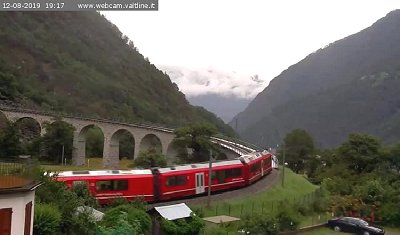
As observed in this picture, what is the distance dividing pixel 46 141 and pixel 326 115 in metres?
125

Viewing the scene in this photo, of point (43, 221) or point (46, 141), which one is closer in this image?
point (43, 221)

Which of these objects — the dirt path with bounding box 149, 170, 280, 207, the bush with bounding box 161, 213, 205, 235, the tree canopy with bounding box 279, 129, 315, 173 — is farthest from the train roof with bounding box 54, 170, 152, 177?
the tree canopy with bounding box 279, 129, 315, 173

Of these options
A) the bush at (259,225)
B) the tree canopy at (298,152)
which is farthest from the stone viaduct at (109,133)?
the bush at (259,225)

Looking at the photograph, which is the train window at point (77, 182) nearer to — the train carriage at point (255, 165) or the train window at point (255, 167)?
the train carriage at point (255, 165)

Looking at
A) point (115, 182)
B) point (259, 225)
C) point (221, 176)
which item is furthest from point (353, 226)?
point (115, 182)

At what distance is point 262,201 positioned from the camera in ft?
98.3

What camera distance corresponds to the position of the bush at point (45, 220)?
44.5 ft

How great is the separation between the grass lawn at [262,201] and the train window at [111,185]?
4.18m

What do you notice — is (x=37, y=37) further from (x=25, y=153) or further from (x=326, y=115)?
(x=326, y=115)

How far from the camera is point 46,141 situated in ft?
196

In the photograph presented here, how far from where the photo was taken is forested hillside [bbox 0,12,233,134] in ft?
328

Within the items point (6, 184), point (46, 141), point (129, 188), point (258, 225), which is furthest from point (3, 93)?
point (6, 184)

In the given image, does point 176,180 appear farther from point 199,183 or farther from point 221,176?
point 221,176

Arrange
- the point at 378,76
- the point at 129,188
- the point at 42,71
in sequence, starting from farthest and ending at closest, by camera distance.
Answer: the point at 378,76 < the point at 42,71 < the point at 129,188
